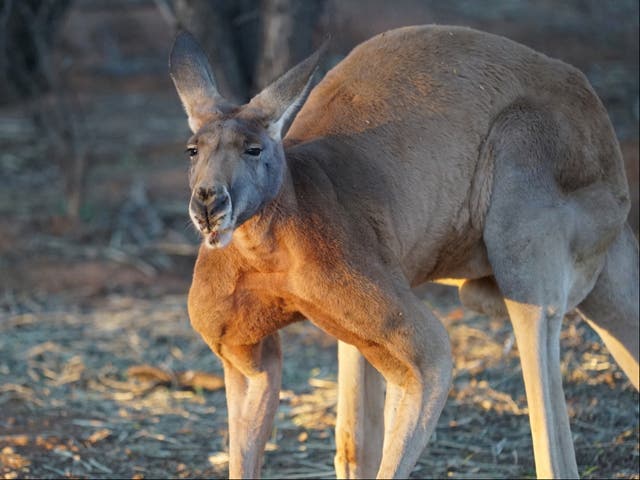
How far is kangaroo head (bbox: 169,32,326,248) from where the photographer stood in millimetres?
3727

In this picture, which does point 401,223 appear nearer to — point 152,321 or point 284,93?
point 284,93

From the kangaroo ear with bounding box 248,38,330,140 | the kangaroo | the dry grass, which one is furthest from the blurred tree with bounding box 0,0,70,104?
the kangaroo ear with bounding box 248,38,330,140

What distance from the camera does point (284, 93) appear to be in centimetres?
408

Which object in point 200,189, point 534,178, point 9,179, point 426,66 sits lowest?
point 200,189

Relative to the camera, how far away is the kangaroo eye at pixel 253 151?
155 inches

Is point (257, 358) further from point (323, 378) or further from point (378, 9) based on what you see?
point (378, 9)

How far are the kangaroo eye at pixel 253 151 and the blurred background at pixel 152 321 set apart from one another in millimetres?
2058

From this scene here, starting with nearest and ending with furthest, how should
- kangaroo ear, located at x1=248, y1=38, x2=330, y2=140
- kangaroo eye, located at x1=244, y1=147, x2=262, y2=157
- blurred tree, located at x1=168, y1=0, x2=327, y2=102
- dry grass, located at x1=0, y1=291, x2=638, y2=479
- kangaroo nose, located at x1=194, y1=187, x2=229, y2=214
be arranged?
1. kangaroo nose, located at x1=194, y1=187, x2=229, y2=214
2. kangaroo eye, located at x1=244, y1=147, x2=262, y2=157
3. kangaroo ear, located at x1=248, y1=38, x2=330, y2=140
4. dry grass, located at x1=0, y1=291, x2=638, y2=479
5. blurred tree, located at x1=168, y1=0, x2=327, y2=102

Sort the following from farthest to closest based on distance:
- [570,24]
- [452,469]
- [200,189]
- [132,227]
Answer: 1. [570,24]
2. [132,227]
3. [452,469]
4. [200,189]

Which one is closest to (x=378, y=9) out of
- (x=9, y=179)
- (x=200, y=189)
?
(x=9, y=179)

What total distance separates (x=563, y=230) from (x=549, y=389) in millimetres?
599

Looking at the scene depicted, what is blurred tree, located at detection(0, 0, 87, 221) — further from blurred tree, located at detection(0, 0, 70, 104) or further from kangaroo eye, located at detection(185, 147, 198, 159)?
kangaroo eye, located at detection(185, 147, 198, 159)

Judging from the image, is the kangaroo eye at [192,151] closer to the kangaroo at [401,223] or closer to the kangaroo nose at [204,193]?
the kangaroo at [401,223]

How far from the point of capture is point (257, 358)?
14.9ft
